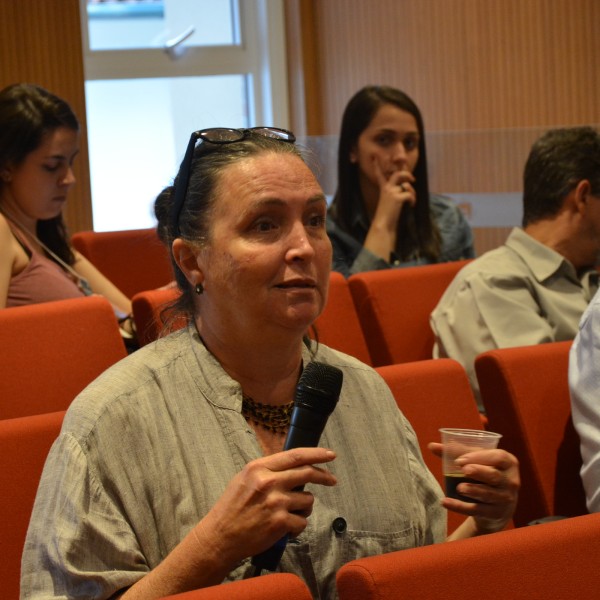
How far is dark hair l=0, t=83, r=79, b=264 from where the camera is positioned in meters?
3.22

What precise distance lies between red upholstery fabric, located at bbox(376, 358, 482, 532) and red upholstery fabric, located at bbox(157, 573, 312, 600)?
940 millimetres

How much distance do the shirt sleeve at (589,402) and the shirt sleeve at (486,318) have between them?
0.70 m

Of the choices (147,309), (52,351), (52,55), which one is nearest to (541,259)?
(147,309)

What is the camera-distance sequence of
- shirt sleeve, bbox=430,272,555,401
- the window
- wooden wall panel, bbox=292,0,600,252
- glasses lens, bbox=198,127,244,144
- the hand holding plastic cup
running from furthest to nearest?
the window → wooden wall panel, bbox=292,0,600,252 → shirt sleeve, bbox=430,272,555,401 → glasses lens, bbox=198,127,244,144 → the hand holding plastic cup

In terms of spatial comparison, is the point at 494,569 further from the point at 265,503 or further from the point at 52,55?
the point at 52,55

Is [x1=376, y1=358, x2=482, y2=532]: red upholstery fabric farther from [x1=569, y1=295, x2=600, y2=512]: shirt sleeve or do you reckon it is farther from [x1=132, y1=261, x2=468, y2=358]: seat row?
[x1=132, y1=261, x2=468, y2=358]: seat row

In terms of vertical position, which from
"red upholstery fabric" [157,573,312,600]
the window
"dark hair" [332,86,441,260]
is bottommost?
"red upholstery fabric" [157,573,312,600]

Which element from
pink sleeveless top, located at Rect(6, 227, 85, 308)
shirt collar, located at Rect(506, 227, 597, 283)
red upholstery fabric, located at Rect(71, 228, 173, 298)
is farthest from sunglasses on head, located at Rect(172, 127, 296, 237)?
red upholstery fabric, located at Rect(71, 228, 173, 298)

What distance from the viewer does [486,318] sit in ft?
8.85

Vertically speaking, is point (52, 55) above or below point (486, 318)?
above

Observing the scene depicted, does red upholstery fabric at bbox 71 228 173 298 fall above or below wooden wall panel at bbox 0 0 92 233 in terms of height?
below

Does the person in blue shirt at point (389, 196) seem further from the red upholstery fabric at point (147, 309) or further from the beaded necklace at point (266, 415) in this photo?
the beaded necklace at point (266, 415)

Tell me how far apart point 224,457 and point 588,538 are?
1.62 ft

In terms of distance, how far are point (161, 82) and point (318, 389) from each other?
4.81 metres
